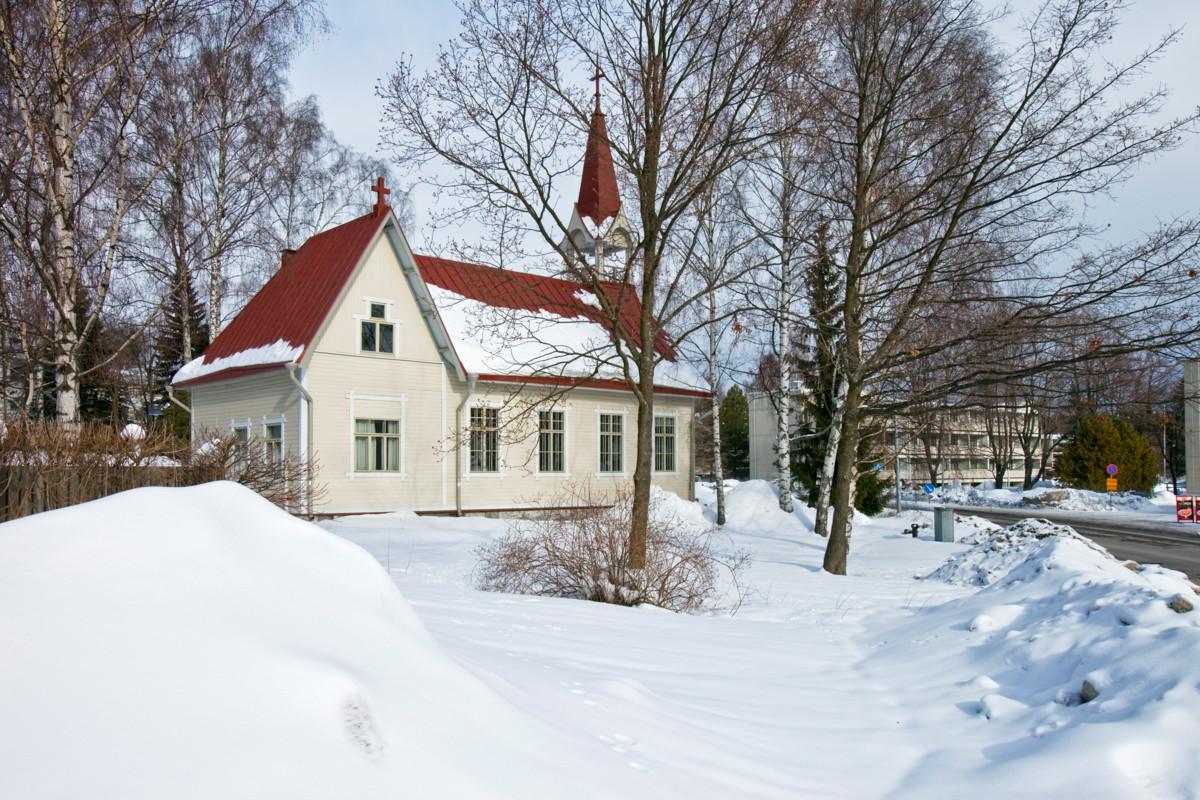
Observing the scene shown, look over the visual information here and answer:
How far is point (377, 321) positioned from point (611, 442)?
751 centimetres

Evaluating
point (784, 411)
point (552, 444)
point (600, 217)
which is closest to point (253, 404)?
point (552, 444)

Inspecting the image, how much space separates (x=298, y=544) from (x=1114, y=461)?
46.0m

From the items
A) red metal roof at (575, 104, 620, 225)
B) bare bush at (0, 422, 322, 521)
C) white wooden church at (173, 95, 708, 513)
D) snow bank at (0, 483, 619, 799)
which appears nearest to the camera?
snow bank at (0, 483, 619, 799)

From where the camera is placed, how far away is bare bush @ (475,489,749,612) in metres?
8.62

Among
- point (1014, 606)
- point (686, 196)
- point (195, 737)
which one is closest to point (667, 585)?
point (1014, 606)

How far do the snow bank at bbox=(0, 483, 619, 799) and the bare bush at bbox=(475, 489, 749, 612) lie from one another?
17.3ft

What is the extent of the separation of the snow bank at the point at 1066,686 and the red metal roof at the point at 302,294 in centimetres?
1514

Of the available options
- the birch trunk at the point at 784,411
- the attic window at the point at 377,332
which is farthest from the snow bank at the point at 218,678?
the birch trunk at the point at 784,411

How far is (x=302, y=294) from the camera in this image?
20.3m

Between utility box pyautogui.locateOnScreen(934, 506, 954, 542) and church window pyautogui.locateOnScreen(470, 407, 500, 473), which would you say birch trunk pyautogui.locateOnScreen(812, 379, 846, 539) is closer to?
utility box pyautogui.locateOnScreen(934, 506, 954, 542)

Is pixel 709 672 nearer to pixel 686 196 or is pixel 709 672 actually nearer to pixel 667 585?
pixel 667 585

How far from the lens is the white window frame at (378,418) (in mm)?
19422

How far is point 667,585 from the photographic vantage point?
885cm

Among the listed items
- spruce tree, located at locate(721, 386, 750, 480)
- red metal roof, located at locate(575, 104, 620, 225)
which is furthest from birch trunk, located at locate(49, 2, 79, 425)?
spruce tree, located at locate(721, 386, 750, 480)
